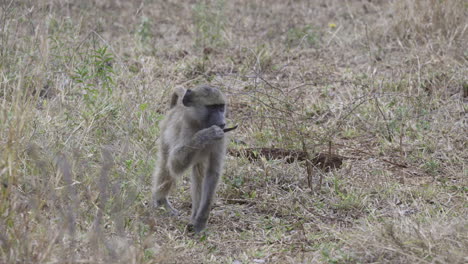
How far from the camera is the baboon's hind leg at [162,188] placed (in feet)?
17.4

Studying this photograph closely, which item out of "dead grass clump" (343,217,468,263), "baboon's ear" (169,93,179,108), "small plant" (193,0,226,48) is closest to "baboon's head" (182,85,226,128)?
"baboon's ear" (169,93,179,108)

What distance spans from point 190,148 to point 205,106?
0.32 meters

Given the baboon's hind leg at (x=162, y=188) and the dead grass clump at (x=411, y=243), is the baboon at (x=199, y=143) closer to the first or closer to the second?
the baboon's hind leg at (x=162, y=188)

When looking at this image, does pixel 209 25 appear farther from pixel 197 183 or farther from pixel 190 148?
pixel 190 148

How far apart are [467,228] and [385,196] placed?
4.40ft

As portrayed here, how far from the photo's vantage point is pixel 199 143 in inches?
185

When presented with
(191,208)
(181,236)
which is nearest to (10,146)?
(181,236)

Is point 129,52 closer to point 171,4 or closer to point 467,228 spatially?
point 171,4

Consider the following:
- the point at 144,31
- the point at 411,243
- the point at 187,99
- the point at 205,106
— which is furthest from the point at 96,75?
the point at 411,243

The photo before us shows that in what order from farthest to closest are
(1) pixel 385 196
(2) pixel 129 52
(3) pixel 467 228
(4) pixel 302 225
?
(2) pixel 129 52 → (1) pixel 385 196 → (4) pixel 302 225 → (3) pixel 467 228

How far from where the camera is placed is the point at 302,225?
4723mm

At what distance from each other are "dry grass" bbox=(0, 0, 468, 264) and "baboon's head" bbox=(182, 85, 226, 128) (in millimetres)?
654

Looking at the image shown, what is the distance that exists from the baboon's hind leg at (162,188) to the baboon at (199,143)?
3 centimetres

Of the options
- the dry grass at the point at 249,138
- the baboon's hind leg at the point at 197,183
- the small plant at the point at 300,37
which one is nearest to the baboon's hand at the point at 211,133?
the baboon's hind leg at the point at 197,183
